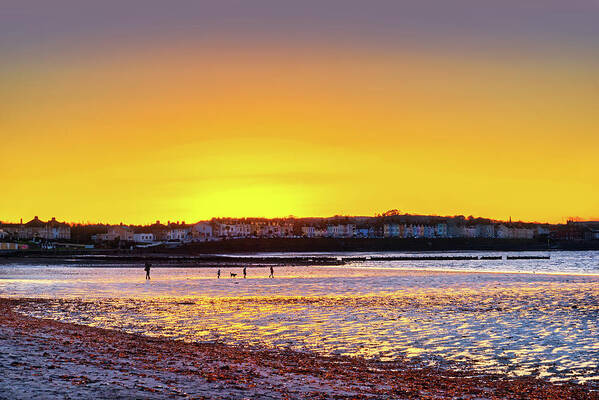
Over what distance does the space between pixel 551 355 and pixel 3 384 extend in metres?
17.7

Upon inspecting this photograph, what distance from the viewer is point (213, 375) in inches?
681

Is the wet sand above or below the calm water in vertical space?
above

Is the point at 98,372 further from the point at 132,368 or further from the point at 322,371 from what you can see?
the point at 322,371

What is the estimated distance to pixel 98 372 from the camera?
16688mm

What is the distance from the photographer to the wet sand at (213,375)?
49.0 ft

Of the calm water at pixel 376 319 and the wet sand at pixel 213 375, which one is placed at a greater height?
the wet sand at pixel 213 375

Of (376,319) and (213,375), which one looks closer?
(213,375)

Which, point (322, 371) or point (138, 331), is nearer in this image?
point (322, 371)

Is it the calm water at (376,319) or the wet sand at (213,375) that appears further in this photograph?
the calm water at (376,319)

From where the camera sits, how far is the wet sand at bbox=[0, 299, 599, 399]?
587 inches

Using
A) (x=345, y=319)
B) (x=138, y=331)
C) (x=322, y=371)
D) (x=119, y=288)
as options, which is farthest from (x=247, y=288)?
(x=322, y=371)

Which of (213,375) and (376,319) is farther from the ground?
(213,375)

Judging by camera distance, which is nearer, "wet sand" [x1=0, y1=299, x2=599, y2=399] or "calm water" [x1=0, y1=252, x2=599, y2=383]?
"wet sand" [x1=0, y1=299, x2=599, y2=399]

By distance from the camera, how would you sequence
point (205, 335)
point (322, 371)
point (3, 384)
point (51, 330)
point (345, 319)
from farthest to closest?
1. point (345, 319)
2. point (205, 335)
3. point (51, 330)
4. point (322, 371)
5. point (3, 384)
